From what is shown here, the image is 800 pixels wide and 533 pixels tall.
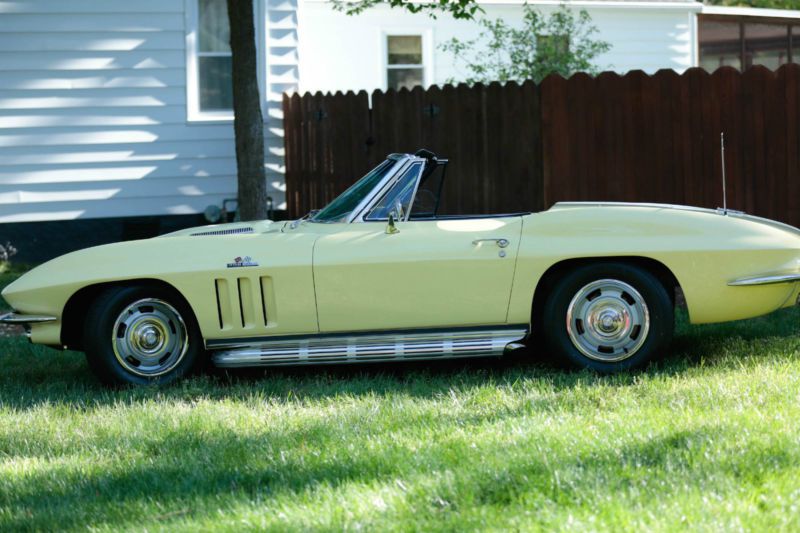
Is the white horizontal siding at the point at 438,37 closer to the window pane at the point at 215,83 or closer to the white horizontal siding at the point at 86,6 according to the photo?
the window pane at the point at 215,83

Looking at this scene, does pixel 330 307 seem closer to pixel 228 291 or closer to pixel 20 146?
pixel 228 291

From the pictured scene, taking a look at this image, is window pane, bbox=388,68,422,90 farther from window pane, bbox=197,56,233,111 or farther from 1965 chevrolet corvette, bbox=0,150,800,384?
1965 chevrolet corvette, bbox=0,150,800,384

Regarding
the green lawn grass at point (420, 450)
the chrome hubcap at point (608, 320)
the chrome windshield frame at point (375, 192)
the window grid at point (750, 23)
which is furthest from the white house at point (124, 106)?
the window grid at point (750, 23)

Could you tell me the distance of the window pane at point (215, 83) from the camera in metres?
15.0

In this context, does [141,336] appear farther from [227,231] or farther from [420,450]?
[420,450]

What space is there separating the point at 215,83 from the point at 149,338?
343 inches

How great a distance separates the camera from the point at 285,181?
15.1 meters

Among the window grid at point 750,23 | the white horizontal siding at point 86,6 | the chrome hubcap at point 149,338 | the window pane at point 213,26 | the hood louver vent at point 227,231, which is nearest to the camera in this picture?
the chrome hubcap at point 149,338

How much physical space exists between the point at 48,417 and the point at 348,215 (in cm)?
205

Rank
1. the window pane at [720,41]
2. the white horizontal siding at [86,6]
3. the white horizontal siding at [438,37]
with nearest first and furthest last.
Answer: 1. the white horizontal siding at [86,6]
2. the white horizontal siding at [438,37]
3. the window pane at [720,41]

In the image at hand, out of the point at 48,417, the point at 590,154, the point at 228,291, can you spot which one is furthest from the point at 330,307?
the point at 590,154

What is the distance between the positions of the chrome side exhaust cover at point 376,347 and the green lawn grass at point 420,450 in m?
0.17

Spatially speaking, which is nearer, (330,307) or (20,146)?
(330,307)

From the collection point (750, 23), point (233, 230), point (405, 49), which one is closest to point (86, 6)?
point (405, 49)
